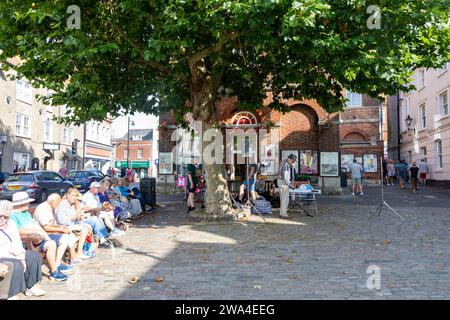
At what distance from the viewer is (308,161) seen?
20.4 m

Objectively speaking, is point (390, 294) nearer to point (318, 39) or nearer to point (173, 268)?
point (173, 268)

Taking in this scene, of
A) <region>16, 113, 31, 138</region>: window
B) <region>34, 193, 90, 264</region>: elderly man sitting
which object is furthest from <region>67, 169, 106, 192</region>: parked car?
<region>34, 193, 90, 264</region>: elderly man sitting

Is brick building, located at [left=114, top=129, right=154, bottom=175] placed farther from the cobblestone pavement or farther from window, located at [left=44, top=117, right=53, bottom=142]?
the cobblestone pavement

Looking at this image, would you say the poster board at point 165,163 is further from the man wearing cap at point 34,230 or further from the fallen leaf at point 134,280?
the fallen leaf at point 134,280

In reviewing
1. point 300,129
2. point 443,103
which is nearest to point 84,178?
point 300,129

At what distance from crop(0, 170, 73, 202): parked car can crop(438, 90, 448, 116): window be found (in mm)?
21965

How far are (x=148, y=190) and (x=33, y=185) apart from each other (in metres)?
7.10

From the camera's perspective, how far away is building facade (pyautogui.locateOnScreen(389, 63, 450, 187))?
22.7 m

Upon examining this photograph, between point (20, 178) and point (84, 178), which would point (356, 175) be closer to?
point (20, 178)

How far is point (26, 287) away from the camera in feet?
14.8

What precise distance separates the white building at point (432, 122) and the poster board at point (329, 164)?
765 cm

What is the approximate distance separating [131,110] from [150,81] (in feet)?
4.10

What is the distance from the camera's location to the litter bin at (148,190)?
13328 millimetres

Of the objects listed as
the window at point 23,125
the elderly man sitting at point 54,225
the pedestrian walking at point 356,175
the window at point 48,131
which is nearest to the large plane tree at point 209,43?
the elderly man sitting at point 54,225
